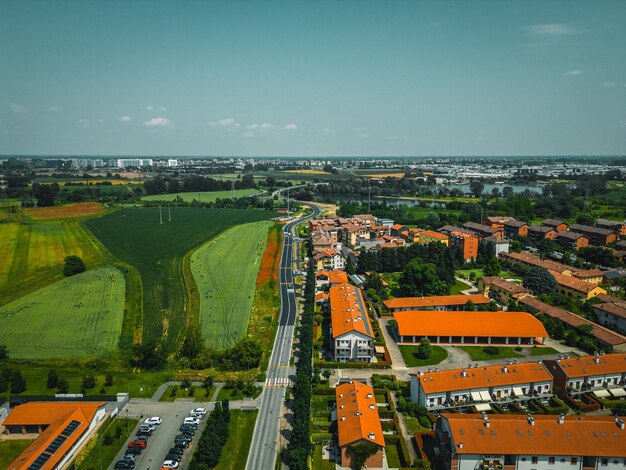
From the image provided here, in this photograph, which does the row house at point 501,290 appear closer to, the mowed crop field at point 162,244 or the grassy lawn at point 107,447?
the mowed crop field at point 162,244

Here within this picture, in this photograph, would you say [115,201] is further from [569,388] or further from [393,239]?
[569,388]

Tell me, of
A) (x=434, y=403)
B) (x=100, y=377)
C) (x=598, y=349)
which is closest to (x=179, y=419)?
(x=100, y=377)

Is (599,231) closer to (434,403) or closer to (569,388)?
(569,388)

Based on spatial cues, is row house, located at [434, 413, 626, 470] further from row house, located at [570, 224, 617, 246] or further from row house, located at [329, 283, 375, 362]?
row house, located at [570, 224, 617, 246]

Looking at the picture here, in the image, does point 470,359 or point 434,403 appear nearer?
point 434,403

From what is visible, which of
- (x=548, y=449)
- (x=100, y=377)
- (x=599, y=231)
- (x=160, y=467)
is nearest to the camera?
(x=548, y=449)

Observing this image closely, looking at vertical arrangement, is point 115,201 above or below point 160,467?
above

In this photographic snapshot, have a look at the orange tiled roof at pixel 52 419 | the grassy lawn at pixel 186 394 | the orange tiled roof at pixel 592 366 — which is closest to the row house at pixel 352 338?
the grassy lawn at pixel 186 394

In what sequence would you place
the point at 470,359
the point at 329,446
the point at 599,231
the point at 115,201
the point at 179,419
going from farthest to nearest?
the point at 115,201 → the point at 599,231 → the point at 470,359 → the point at 179,419 → the point at 329,446
